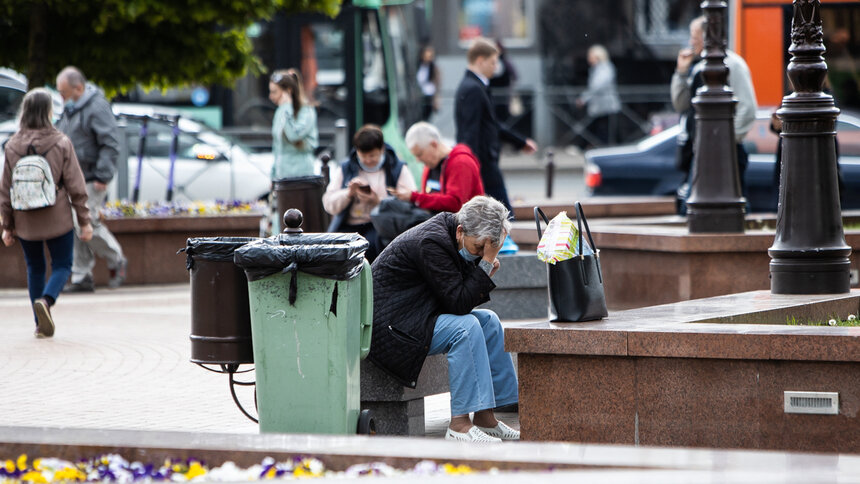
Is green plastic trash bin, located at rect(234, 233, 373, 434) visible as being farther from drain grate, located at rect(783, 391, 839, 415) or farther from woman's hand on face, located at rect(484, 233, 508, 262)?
drain grate, located at rect(783, 391, 839, 415)

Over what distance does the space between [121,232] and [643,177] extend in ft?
19.2

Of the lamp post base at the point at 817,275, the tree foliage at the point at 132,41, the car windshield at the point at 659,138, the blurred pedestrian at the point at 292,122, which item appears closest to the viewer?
the lamp post base at the point at 817,275

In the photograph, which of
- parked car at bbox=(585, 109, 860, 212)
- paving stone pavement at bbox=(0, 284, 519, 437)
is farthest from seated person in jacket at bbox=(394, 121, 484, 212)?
parked car at bbox=(585, 109, 860, 212)

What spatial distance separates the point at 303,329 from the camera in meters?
5.80

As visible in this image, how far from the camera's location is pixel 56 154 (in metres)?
9.84

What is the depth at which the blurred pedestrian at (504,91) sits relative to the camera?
2830 cm

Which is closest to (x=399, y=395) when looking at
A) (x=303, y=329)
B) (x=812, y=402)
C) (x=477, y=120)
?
(x=303, y=329)

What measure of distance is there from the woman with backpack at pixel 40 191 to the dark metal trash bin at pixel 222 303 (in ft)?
12.8

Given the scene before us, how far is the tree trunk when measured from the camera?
1389cm

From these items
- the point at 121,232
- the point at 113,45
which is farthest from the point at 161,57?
the point at 121,232

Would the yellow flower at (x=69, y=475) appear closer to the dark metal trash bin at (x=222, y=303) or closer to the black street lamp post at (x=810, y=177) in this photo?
the dark metal trash bin at (x=222, y=303)

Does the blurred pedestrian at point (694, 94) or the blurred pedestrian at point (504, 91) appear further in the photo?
the blurred pedestrian at point (504, 91)

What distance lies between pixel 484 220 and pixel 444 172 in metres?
2.64

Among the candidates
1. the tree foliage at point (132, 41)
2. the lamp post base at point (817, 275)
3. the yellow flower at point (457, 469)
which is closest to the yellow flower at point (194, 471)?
the yellow flower at point (457, 469)
